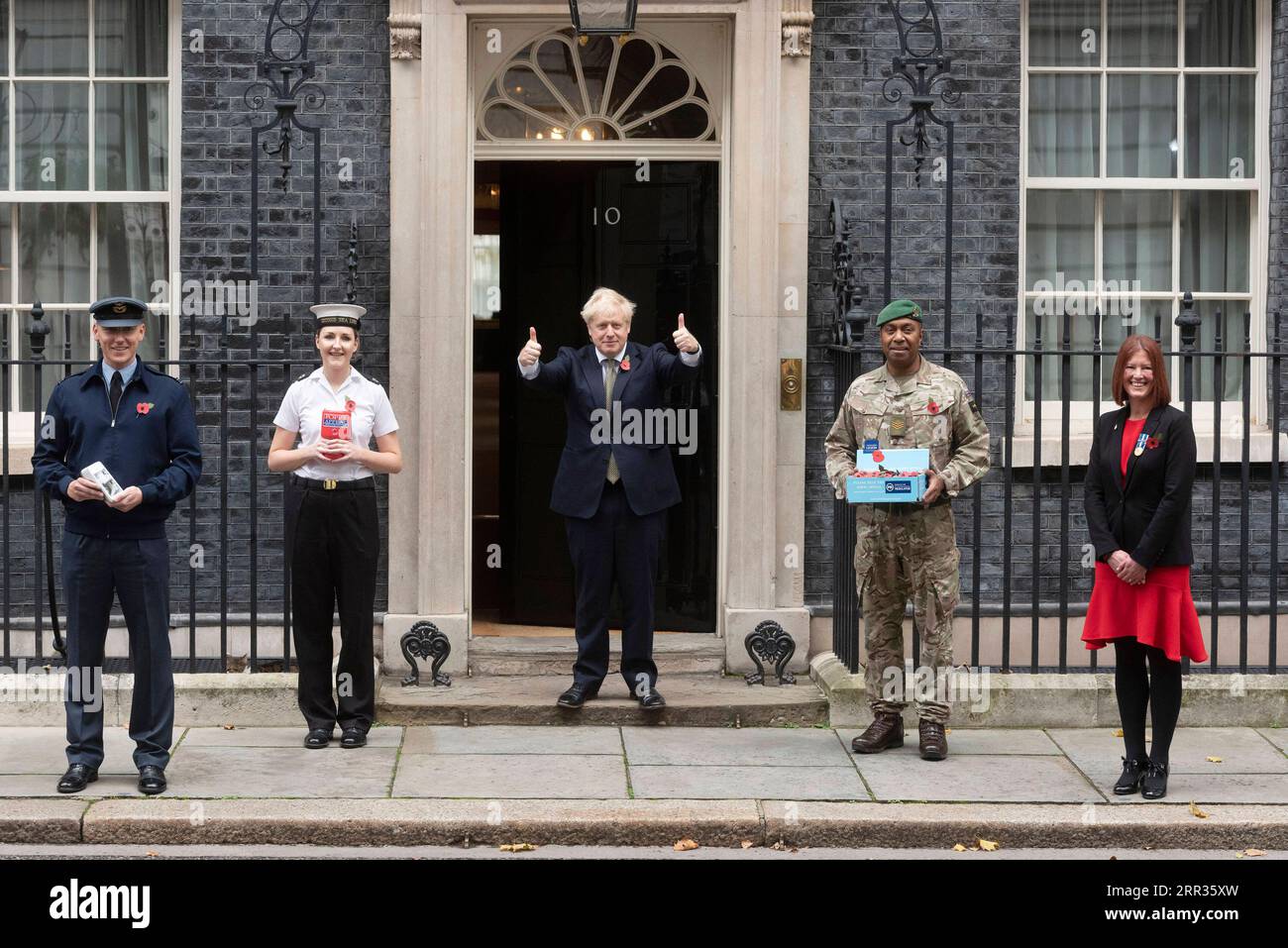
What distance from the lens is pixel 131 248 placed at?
10.0 m

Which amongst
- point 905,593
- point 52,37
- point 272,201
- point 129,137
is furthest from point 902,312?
→ point 52,37

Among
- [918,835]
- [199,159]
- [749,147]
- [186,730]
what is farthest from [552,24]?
[918,835]

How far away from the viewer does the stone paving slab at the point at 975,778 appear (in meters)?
7.46

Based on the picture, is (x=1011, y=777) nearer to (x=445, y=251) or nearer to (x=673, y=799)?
(x=673, y=799)

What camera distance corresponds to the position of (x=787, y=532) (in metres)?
9.71

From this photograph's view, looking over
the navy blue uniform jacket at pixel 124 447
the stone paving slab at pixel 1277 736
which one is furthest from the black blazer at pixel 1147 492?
the navy blue uniform jacket at pixel 124 447

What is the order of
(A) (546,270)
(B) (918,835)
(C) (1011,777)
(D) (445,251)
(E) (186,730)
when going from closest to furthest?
(B) (918,835) < (C) (1011,777) < (E) (186,730) < (D) (445,251) < (A) (546,270)

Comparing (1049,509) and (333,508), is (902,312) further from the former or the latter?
(333,508)

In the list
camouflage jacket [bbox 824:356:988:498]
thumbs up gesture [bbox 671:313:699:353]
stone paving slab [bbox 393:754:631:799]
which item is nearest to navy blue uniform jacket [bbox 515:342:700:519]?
thumbs up gesture [bbox 671:313:699:353]

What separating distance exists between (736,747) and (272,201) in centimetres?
392

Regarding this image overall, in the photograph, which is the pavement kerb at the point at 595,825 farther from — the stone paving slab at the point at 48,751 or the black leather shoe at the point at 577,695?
the black leather shoe at the point at 577,695

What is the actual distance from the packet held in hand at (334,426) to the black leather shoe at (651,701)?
6.34 feet

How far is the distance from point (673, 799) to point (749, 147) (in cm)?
381

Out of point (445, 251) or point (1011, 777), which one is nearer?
point (1011, 777)
